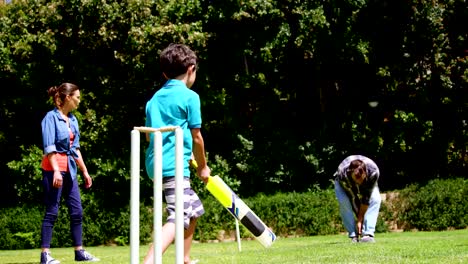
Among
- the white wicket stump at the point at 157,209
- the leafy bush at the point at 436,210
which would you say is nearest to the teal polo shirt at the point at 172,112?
the white wicket stump at the point at 157,209

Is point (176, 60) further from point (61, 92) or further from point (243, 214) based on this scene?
point (61, 92)

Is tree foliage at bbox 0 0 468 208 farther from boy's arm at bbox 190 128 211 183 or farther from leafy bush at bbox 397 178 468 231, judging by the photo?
boy's arm at bbox 190 128 211 183

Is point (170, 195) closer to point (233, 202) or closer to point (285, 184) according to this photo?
point (233, 202)

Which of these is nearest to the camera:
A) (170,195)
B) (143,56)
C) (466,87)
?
Answer: (170,195)

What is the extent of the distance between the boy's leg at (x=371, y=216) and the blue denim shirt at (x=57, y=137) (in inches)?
165

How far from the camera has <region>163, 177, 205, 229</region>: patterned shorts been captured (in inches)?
205

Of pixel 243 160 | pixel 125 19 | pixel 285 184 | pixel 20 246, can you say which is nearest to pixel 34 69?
pixel 125 19

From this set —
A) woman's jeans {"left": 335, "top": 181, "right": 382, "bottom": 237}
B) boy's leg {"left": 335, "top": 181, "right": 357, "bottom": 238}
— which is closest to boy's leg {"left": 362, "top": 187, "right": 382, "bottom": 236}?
woman's jeans {"left": 335, "top": 181, "right": 382, "bottom": 237}

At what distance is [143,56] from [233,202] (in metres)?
11.0

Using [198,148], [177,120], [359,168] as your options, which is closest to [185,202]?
[198,148]

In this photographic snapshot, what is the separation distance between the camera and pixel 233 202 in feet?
20.6

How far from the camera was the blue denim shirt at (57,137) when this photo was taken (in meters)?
7.73

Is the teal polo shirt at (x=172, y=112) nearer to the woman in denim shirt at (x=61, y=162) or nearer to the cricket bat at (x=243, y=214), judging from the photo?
the cricket bat at (x=243, y=214)

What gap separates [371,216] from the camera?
10.5 metres
